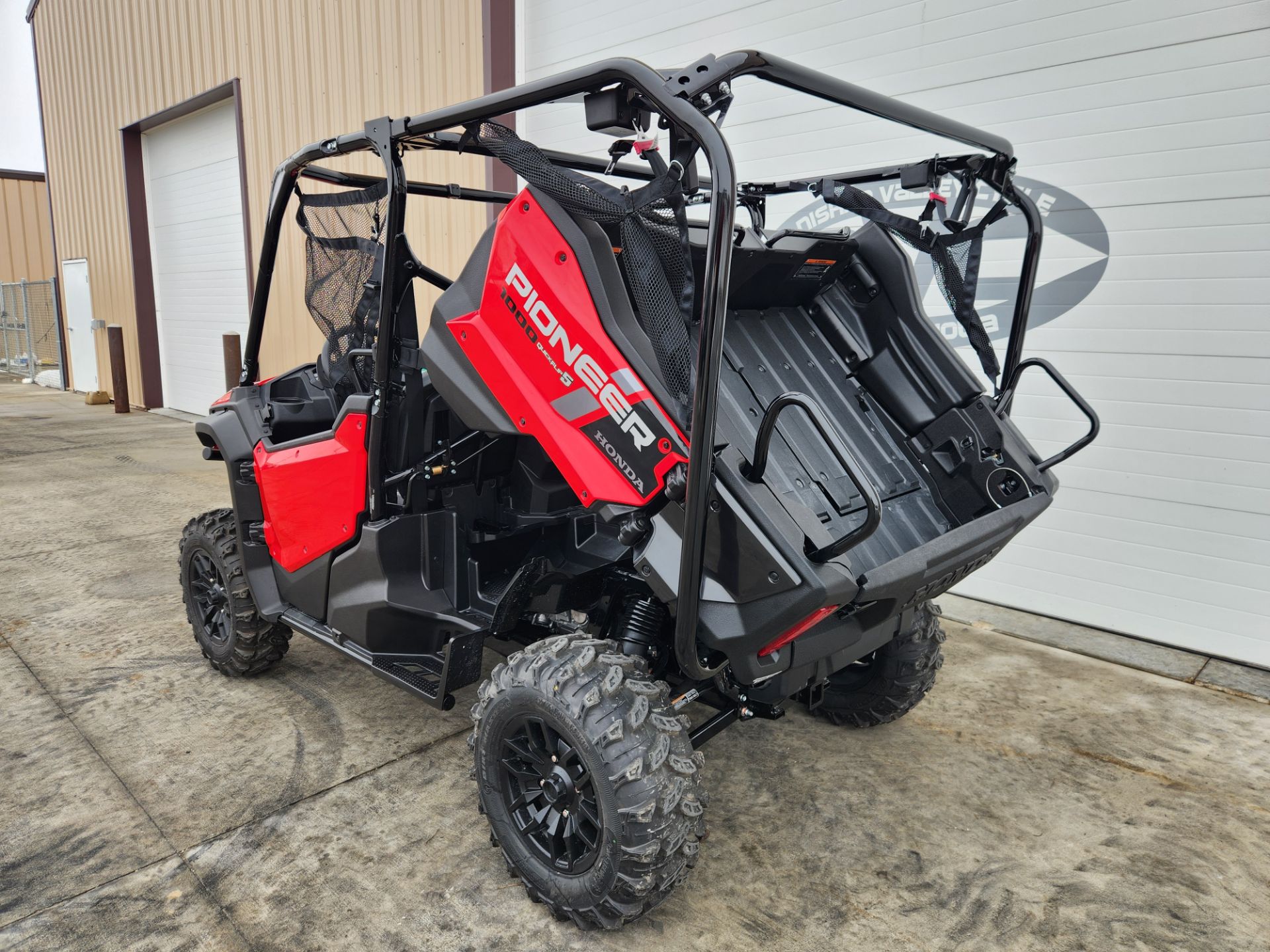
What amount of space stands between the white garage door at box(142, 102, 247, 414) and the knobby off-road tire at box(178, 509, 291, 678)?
25.5 feet

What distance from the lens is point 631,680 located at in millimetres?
2195

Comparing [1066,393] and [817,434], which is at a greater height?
[1066,393]

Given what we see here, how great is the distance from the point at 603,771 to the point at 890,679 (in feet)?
4.87

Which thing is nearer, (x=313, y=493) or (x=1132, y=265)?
(x=313, y=493)

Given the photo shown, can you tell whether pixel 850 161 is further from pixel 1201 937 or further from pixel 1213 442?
pixel 1201 937

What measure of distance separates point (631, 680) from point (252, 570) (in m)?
1.95

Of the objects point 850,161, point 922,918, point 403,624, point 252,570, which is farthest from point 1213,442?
point 252,570

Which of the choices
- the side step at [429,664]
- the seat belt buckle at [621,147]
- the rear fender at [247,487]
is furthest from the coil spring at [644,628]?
the rear fender at [247,487]

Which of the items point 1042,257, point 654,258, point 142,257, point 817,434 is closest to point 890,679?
point 817,434

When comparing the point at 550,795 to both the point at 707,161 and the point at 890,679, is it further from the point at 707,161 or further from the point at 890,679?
the point at 707,161

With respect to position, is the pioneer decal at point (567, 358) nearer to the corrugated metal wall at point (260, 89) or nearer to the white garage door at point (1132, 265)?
the white garage door at point (1132, 265)

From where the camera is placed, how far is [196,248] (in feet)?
38.5

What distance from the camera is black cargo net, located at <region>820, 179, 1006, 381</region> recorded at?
2695 mm

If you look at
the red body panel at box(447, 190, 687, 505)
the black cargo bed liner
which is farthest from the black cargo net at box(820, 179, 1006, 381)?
the red body panel at box(447, 190, 687, 505)
